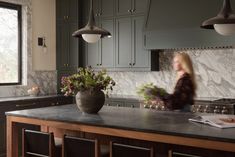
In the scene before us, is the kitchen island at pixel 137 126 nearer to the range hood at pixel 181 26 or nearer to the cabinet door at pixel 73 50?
the range hood at pixel 181 26

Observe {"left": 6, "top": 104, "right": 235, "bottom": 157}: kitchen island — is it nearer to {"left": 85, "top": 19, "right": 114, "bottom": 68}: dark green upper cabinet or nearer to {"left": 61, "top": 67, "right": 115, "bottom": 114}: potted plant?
{"left": 61, "top": 67, "right": 115, "bottom": 114}: potted plant

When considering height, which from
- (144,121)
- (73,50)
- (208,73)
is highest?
(73,50)

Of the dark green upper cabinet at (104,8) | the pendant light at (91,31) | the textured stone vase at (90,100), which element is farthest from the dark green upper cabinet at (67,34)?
the textured stone vase at (90,100)

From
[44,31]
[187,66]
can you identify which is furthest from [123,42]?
[187,66]

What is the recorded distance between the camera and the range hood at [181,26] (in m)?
5.00

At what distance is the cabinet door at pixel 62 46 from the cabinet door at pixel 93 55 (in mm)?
497

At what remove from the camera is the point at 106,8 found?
6344 mm

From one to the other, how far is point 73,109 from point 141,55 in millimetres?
2193

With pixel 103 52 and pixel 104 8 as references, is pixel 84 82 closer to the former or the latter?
pixel 103 52

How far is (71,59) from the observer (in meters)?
6.77

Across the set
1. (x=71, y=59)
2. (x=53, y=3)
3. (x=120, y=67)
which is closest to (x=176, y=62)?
(x=120, y=67)

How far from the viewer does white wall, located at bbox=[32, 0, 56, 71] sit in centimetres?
668

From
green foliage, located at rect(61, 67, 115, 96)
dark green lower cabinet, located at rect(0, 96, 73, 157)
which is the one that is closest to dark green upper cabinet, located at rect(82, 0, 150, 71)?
dark green lower cabinet, located at rect(0, 96, 73, 157)

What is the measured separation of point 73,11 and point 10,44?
133cm
